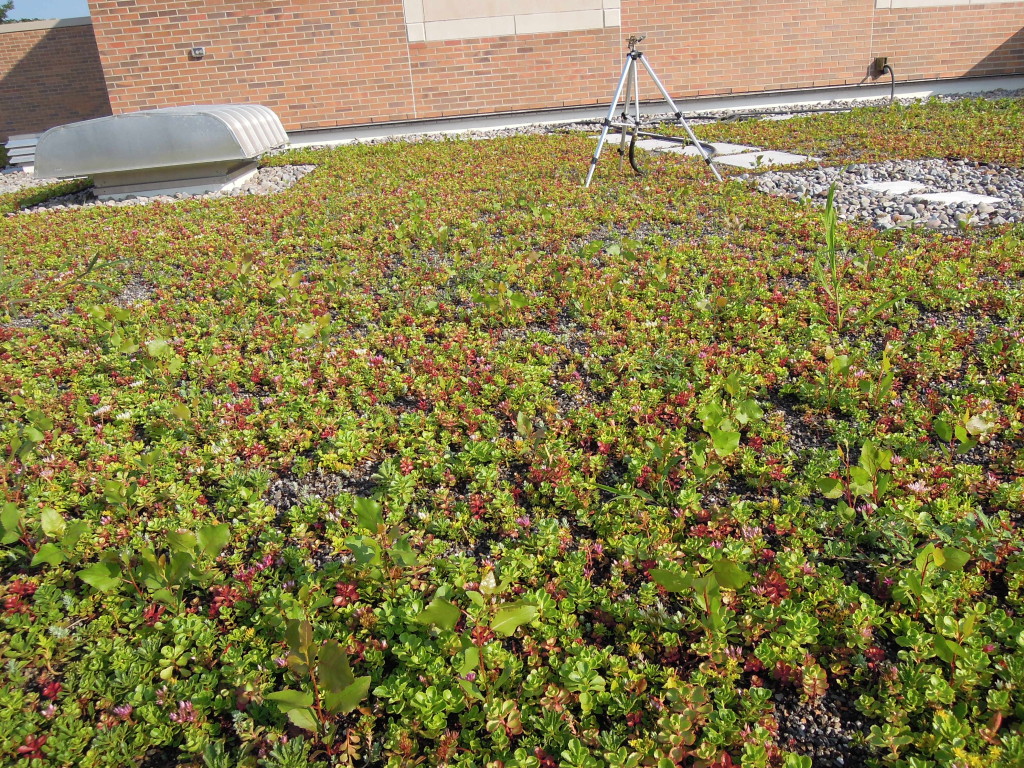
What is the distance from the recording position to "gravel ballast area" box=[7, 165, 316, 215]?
8898 millimetres

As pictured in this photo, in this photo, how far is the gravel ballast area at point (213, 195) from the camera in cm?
890

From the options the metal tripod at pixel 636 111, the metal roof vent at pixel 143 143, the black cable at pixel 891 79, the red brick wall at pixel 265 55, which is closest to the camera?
the metal tripod at pixel 636 111

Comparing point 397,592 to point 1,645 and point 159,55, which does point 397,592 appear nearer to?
point 1,645

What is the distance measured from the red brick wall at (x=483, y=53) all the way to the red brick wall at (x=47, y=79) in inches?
367

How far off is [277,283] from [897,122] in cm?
1073

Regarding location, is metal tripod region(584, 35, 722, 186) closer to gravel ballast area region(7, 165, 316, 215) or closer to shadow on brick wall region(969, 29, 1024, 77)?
gravel ballast area region(7, 165, 316, 215)

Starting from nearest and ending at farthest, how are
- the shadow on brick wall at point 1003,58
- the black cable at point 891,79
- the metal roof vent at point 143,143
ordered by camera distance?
the metal roof vent at point 143,143
the black cable at point 891,79
the shadow on brick wall at point 1003,58

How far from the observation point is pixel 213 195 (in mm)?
9078

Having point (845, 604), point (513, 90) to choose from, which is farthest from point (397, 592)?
point (513, 90)

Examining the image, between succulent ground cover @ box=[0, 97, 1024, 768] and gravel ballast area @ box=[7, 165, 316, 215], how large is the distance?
443cm

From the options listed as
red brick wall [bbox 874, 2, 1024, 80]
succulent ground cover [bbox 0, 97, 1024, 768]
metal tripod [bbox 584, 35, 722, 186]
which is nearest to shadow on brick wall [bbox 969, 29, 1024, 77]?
red brick wall [bbox 874, 2, 1024, 80]

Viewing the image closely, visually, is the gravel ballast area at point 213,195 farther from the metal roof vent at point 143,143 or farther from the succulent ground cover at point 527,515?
the succulent ground cover at point 527,515

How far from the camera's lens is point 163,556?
231cm

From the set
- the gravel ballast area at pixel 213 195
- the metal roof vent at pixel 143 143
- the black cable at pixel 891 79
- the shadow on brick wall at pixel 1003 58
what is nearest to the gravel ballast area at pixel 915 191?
the gravel ballast area at pixel 213 195
